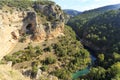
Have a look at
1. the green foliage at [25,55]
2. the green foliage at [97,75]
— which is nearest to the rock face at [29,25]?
the green foliage at [25,55]

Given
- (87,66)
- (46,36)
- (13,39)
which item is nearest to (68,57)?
(87,66)

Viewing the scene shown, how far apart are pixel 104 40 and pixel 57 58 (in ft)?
65.6

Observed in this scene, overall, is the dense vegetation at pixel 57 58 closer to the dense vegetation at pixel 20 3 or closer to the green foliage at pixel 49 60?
the green foliage at pixel 49 60

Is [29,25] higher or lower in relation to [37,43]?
higher

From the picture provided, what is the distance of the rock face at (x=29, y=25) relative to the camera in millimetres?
54894

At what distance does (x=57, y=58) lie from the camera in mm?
57250

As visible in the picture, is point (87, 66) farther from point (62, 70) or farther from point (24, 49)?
point (24, 49)

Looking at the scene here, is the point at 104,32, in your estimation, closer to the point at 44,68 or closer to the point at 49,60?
the point at 49,60

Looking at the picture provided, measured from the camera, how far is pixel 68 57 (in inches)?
2309

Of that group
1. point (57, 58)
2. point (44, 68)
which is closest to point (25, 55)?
point (44, 68)

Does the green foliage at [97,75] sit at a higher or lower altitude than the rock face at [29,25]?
lower

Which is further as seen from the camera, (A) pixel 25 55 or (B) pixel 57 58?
(B) pixel 57 58

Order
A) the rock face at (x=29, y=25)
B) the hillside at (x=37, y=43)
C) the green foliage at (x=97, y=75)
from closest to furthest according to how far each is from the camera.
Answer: the green foliage at (x=97, y=75) < the hillside at (x=37, y=43) < the rock face at (x=29, y=25)

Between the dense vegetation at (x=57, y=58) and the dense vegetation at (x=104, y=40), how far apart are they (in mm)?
4453
